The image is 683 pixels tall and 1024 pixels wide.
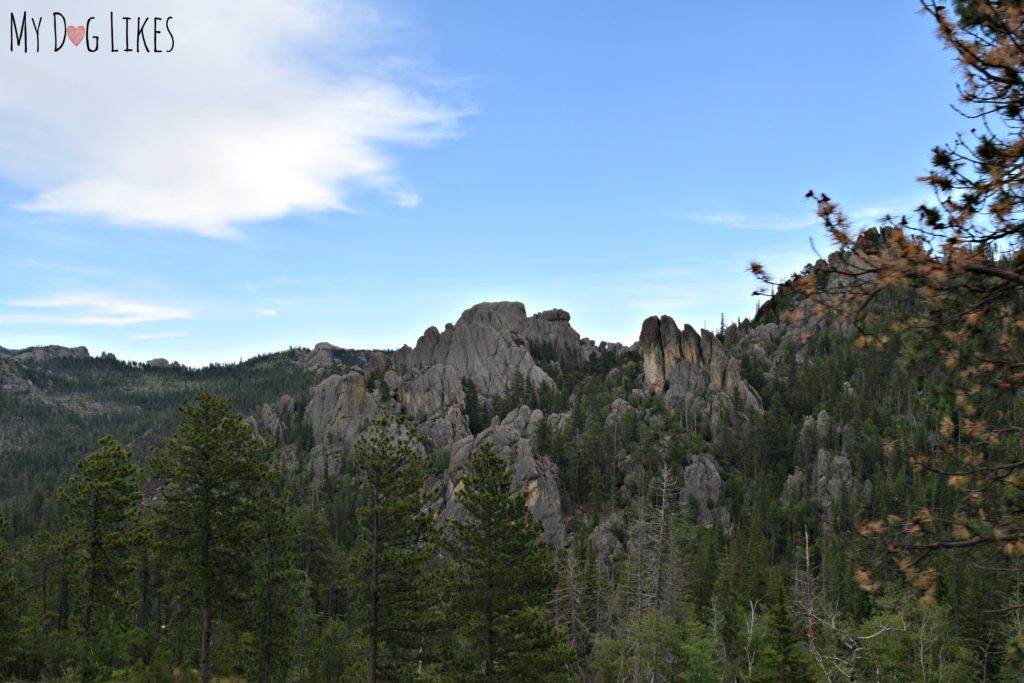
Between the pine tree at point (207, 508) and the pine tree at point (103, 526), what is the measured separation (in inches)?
87.1

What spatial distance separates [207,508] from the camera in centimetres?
2373

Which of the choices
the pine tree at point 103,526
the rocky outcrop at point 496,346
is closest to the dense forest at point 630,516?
the pine tree at point 103,526

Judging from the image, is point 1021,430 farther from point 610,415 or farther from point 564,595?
point 610,415

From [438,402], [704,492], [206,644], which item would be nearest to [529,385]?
[438,402]

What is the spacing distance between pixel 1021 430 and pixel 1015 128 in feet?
8.92

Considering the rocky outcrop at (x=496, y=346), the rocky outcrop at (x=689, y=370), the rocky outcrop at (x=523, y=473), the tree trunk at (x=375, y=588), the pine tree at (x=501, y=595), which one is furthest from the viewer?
the rocky outcrop at (x=496, y=346)

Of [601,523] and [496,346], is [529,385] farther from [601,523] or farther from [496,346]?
[601,523]

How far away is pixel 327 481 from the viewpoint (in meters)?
103

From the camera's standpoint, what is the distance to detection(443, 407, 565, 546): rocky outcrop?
89.1 meters

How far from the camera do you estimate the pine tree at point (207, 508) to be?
2353cm

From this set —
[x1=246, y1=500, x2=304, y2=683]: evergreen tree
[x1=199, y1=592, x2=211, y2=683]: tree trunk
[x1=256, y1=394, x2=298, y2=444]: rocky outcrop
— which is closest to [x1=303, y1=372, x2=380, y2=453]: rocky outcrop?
[x1=256, y1=394, x2=298, y2=444]: rocky outcrop

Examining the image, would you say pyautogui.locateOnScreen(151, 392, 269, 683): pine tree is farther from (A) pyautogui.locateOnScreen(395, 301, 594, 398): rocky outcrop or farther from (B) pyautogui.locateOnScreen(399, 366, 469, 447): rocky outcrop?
(A) pyautogui.locateOnScreen(395, 301, 594, 398): rocky outcrop

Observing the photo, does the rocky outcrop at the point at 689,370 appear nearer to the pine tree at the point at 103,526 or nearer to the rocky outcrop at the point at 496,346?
the rocky outcrop at the point at 496,346

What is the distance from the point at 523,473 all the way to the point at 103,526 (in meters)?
69.8
